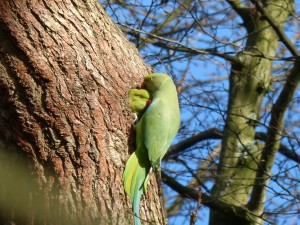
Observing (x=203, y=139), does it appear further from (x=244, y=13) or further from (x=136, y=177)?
(x=136, y=177)

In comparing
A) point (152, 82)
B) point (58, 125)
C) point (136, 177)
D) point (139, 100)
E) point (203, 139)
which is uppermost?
point (203, 139)

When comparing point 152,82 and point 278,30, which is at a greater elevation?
point 278,30

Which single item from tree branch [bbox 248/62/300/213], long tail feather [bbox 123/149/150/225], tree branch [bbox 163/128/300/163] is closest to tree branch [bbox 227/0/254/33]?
tree branch [bbox 163/128/300/163]

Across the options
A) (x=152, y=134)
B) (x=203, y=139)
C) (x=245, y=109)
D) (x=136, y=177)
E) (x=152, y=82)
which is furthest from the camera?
(x=245, y=109)

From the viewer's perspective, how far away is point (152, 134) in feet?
11.2

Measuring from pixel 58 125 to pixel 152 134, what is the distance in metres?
0.60

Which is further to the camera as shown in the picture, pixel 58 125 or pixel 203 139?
pixel 203 139

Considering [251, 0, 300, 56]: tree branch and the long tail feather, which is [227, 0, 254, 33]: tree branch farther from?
the long tail feather

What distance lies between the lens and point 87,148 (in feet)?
9.99

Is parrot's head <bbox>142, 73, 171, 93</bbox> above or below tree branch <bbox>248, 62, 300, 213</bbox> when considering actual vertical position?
below

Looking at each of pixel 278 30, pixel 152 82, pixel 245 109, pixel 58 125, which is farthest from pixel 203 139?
pixel 58 125

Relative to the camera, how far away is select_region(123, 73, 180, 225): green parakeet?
3137 millimetres

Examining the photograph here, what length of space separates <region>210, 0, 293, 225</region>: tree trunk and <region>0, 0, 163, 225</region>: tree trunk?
2776mm

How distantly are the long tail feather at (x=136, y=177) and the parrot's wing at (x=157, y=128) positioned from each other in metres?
0.05
